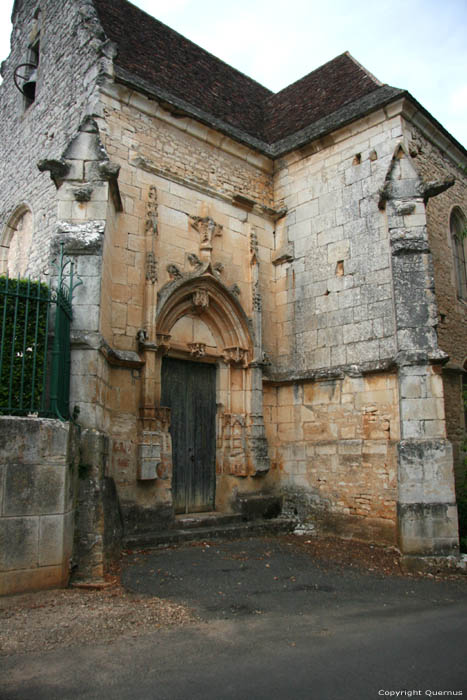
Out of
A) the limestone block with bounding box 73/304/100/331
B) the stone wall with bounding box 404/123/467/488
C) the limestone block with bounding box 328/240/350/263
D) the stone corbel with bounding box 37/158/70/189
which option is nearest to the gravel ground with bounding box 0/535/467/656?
the limestone block with bounding box 73/304/100/331

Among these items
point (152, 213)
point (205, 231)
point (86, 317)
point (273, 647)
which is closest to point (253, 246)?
point (205, 231)

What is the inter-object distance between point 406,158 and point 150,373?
189 inches

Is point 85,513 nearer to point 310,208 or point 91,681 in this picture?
point 91,681

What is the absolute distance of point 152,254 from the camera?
25.4 feet

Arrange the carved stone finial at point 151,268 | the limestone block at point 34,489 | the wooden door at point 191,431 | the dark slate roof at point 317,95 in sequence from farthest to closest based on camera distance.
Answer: the dark slate roof at point 317,95 → the wooden door at point 191,431 → the carved stone finial at point 151,268 → the limestone block at point 34,489

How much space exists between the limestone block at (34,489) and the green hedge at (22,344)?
1.76 feet

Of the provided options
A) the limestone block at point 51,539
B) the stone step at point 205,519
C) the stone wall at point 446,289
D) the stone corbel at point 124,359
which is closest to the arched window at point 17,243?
the stone corbel at point 124,359

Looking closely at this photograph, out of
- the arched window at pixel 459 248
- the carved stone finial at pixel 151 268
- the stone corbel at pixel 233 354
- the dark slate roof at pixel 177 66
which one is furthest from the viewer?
the arched window at pixel 459 248

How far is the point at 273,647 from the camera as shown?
12.2 ft

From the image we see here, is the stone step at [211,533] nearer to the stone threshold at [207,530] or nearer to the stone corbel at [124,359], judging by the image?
the stone threshold at [207,530]

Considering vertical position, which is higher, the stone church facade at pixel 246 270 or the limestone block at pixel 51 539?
the stone church facade at pixel 246 270

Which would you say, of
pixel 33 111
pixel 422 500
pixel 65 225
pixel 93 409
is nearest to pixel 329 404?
pixel 422 500

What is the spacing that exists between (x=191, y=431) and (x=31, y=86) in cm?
725

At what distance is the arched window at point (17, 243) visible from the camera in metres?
9.48
